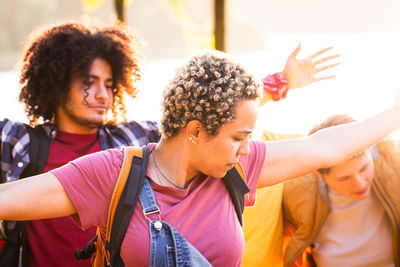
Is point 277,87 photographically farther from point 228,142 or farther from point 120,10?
point 120,10

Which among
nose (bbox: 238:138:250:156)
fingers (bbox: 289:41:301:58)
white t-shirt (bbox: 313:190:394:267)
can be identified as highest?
fingers (bbox: 289:41:301:58)

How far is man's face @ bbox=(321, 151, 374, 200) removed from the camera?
2.58 m

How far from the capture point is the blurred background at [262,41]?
12.3 ft

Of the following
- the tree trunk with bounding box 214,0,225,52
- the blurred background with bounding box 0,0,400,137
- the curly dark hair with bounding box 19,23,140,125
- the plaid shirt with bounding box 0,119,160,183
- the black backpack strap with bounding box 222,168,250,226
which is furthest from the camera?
the tree trunk with bounding box 214,0,225,52

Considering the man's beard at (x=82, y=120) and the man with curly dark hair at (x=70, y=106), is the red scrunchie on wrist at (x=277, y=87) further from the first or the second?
the man's beard at (x=82, y=120)

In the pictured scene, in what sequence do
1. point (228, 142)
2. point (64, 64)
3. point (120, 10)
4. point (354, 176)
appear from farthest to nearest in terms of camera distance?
point (120, 10), point (64, 64), point (354, 176), point (228, 142)

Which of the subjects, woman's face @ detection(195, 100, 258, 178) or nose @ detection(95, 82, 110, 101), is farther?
nose @ detection(95, 82, 110, 101)

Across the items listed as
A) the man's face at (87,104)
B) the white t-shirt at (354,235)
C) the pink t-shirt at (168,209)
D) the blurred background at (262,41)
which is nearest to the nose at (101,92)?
the man's face at (87,104)

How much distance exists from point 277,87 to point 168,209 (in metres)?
1.24

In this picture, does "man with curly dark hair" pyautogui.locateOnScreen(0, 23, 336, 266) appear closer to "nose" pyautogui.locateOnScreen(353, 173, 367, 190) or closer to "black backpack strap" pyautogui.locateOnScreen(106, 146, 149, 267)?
"nose" pyautogui.locateOnScreen(353, 173, 367, 190)

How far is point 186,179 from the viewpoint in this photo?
188 cm

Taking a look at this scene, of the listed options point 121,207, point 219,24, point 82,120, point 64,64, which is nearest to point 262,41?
point 219,24

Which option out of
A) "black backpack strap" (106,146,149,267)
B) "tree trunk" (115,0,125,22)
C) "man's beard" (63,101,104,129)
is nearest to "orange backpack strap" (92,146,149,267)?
"black backpack strap" (106,146,149,267)

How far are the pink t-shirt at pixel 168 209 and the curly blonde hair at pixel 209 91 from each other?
11.1 inches
